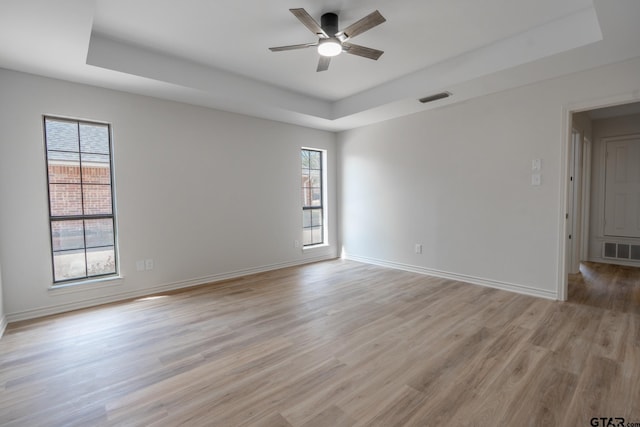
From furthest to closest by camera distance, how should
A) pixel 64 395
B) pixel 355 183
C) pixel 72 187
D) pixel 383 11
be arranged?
pixel 355 183
pixel 72 187
pixel 383 11
pixel 64 395

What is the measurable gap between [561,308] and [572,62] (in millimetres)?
2561

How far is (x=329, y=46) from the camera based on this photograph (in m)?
2.66

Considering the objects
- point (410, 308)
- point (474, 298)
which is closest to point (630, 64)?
point (474, 298)

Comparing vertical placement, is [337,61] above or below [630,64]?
above

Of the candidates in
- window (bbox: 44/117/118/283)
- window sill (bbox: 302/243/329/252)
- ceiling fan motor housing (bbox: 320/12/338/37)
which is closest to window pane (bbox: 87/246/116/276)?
window (bbox: 44/117/118/283)

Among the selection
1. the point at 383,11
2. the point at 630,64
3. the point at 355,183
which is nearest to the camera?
the point at 383,11

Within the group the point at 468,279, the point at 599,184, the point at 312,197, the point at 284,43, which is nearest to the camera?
the point at 284,43

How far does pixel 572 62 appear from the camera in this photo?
118 inches

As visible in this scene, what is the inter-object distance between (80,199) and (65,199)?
13 cm

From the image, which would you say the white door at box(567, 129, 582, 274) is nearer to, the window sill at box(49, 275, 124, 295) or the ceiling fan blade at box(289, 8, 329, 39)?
the ceiling fan blade at box(289, 8, 329, 39)

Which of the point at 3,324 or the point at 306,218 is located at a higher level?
the point at 306,218

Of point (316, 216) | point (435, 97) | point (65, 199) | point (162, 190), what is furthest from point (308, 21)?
point (316, 216)

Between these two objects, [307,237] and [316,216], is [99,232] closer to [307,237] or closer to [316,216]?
[307,237]

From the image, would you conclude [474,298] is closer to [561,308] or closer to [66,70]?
[561,308]
